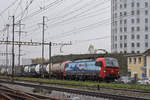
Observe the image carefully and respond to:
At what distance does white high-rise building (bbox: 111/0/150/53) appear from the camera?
89188 mm

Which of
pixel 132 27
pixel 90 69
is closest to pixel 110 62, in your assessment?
pixel 90 69

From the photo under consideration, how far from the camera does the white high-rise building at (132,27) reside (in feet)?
293

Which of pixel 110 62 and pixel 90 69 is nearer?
pixel 110 62

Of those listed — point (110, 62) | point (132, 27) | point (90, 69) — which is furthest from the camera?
point (132, 27)

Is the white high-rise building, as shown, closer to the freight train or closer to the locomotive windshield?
the freight train

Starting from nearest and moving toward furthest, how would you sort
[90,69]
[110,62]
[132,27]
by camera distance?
1. [110,62]
2. [90,69]
3. [132,27]

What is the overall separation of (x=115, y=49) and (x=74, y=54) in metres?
24.4

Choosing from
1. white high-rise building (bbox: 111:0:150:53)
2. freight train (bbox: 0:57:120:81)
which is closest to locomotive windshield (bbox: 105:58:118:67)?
freight train (bbox: 0:57:120:81)

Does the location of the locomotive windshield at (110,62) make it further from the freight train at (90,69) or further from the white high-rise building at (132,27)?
the white high-rise building at (132,27)

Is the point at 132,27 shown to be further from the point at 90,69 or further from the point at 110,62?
the point at 110,62

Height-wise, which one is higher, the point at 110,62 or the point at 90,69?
the point at 110,62

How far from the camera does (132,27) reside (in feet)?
299

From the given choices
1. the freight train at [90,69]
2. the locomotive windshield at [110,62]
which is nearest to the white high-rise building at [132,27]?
the freight train at [90,69]

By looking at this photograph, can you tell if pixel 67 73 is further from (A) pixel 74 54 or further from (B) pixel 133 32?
(B) pixel 133 32
